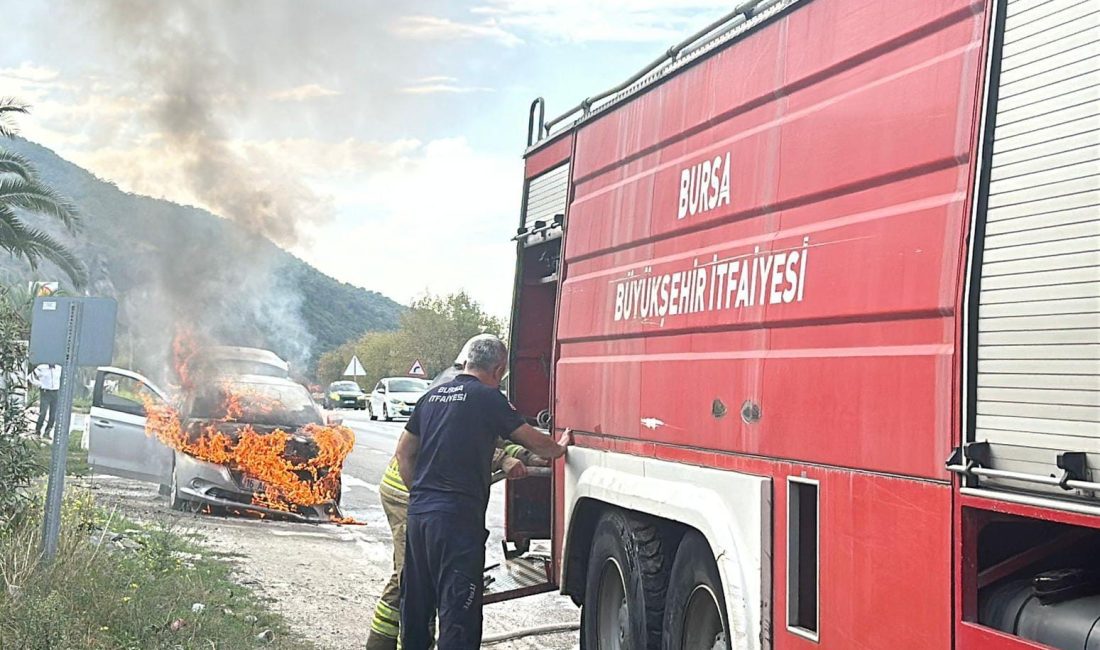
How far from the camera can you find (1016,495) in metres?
3.04

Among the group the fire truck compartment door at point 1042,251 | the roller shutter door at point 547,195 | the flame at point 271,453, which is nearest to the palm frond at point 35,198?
the flame at point 271,453

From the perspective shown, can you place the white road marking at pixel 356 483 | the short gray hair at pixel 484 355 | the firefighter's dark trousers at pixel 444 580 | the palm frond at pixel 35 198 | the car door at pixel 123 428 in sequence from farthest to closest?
1. the palm frond at pixel 35 198
2. the white road marking at pixel 356 483
3. the car door at pixel 123 428
4. the short gray hair at pixel 484 355
5. the firefighter's dark trousers at pixel 444 580

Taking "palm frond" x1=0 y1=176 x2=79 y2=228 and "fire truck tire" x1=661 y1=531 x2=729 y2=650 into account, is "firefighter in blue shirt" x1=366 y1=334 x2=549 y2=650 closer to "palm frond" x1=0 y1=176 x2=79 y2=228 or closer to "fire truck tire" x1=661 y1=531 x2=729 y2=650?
"fire truck tire" x1=661 y1=531 x2=729 y2=650

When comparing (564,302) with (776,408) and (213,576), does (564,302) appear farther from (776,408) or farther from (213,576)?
(213,576)

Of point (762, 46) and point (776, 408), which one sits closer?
point (776, 408)

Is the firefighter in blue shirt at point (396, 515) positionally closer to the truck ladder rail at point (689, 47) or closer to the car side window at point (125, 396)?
the truck ladder rail at point (689, 47)

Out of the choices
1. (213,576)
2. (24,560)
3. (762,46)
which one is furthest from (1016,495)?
(213,576)

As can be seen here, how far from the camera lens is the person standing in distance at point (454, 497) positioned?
573 cm

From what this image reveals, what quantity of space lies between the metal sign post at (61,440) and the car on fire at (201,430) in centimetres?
510

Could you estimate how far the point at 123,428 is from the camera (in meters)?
15.0

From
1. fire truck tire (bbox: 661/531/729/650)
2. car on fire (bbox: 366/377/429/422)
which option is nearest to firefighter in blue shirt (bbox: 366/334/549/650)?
fire truck tire (bbox: 661/531/729/650)

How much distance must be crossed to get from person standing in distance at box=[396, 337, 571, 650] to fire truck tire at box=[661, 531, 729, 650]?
1.01 m

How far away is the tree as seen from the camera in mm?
18375

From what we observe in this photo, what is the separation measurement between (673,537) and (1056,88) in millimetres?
2885
